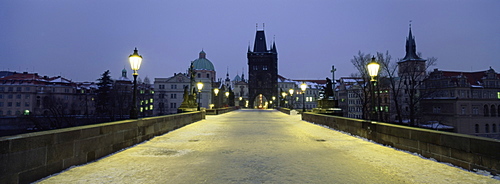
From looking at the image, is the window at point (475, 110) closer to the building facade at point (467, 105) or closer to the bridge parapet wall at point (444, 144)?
the building facade at point (467, 105)

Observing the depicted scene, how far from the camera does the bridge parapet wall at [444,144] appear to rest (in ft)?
16.2

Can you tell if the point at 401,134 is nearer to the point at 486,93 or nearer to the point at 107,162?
the point at 107,162

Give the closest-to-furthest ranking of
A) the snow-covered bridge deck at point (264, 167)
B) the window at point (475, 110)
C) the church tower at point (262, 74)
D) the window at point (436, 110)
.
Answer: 1. the snow-covered bridge deck at point (264, 167)
2. the window at point (475, 110)
3. the window at point (436, 110)
4. the church tower at point (262, 74)

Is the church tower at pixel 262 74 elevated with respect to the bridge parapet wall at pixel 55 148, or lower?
elevated

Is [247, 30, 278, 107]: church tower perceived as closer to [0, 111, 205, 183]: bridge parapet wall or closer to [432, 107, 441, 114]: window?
[432, 107, 441, 114]: window

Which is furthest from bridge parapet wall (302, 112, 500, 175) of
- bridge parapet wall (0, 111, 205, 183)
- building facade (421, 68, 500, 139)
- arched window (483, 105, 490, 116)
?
arched window (483, 105, 490, 116)

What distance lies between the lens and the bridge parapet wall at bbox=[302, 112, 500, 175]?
16.2ft

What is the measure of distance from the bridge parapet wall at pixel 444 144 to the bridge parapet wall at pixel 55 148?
776cm

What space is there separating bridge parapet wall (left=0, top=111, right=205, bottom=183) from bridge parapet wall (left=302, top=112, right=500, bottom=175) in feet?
25.4

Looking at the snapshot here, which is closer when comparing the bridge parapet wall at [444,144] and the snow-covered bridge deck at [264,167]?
the snow-covered bridge deck at [264,167]

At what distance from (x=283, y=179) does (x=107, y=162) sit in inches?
156

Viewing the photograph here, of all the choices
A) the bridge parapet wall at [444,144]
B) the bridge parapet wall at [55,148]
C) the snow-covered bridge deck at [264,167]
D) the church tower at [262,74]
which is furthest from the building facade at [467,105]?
the bridge parapet wall at [55,148]

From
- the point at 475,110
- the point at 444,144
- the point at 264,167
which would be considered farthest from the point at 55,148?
the point at 475,110

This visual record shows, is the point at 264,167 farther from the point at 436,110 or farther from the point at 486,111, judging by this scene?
the point at 486,111
